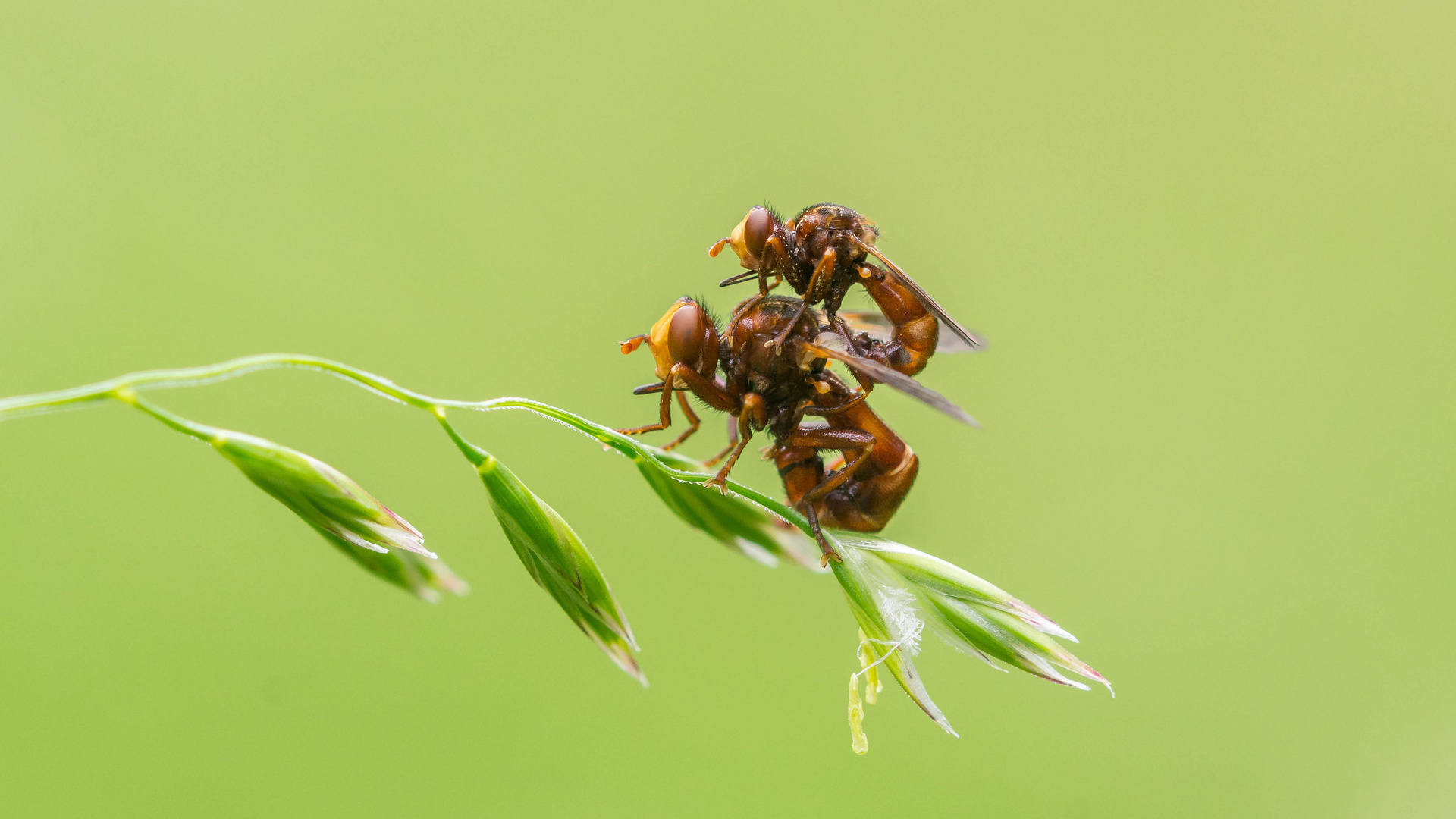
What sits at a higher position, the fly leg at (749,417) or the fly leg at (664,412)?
the fly leg at (664,412)

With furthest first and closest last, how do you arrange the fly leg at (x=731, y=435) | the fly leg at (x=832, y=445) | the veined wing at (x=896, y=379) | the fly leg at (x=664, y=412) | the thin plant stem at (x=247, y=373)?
the fly leg at (x=731, y=435), the fly leg at (x=664, y=412), the fly leg at (x=832, y=445), the veined wing at (x=896, y=379), the thin plant stem at (x=247, y=373)

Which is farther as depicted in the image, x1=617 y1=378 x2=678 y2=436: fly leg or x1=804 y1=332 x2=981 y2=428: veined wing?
x1=617 y1=378 x2=678 y2=436: fly leg

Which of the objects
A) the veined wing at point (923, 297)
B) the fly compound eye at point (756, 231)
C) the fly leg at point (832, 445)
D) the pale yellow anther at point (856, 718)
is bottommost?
the pale yellow anther at point (856, 718)

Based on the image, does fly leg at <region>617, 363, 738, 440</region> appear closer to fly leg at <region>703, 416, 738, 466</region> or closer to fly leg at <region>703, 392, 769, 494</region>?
fly leg at <region>703, 392, 769, 494</region>

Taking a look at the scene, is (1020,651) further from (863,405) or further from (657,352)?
(657,352)

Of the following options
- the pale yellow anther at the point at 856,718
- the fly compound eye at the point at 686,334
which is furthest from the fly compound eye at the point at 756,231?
the pale yellow anther at the point at 856,718

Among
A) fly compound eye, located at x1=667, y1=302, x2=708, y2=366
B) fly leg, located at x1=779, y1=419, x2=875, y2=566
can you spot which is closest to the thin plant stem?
fly leg, located at x1=779, y1=419, x2=875, y2=566

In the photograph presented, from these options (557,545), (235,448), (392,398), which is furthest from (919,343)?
(235,448)

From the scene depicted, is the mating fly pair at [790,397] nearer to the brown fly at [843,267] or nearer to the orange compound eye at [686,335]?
the orange compound eye at [686,335]
